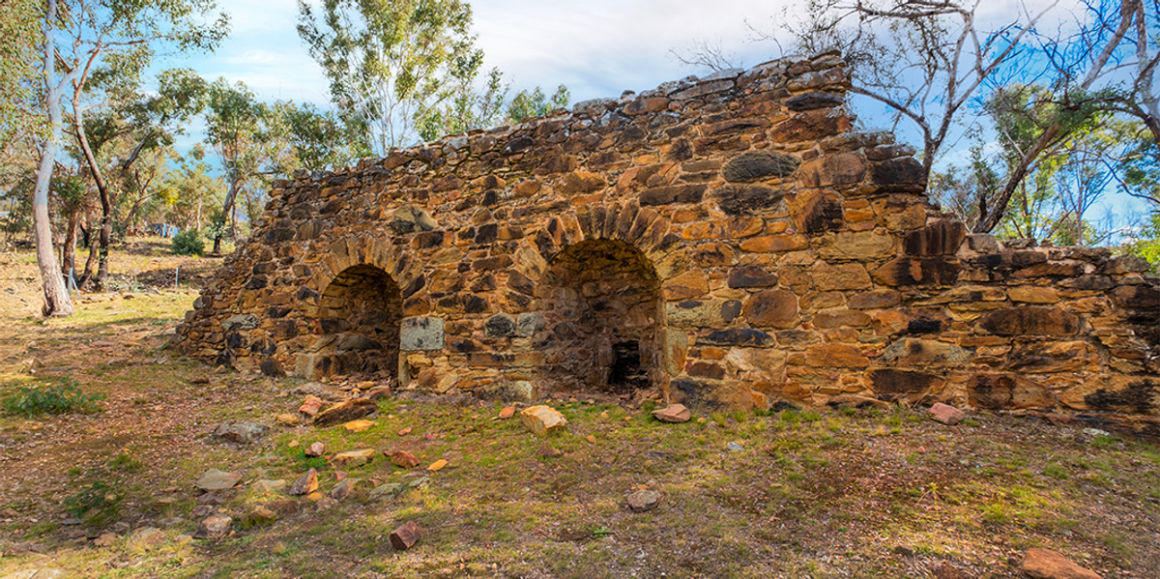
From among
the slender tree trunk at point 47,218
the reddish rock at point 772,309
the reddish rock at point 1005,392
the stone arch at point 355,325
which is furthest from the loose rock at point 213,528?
the slender tree trunk at point 47,218

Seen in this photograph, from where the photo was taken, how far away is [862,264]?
4.05 meters

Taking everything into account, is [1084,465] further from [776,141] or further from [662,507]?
[776,141]

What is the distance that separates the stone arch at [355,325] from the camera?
6430 millimetres

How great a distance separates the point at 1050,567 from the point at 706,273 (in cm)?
284

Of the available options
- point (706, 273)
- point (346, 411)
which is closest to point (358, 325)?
point (346, 411)

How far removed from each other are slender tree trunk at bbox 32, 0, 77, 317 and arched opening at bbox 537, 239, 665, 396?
12.5m

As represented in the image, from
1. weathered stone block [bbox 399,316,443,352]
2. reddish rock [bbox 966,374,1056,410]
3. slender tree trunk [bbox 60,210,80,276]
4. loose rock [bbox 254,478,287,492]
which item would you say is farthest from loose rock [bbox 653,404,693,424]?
slender tree trunk [bbox 60,210,80,276]

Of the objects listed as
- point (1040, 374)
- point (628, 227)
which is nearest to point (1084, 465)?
point (1040, 374)

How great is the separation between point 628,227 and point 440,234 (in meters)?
2.26

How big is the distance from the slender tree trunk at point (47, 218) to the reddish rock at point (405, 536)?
13449 mm

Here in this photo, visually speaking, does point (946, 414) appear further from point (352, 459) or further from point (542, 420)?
point (352, 459)

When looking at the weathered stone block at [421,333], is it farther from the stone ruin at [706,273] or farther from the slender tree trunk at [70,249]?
the slender tree trunk at [70,249]

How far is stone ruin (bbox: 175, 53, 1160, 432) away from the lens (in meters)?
3.71

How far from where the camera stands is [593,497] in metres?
3.09
